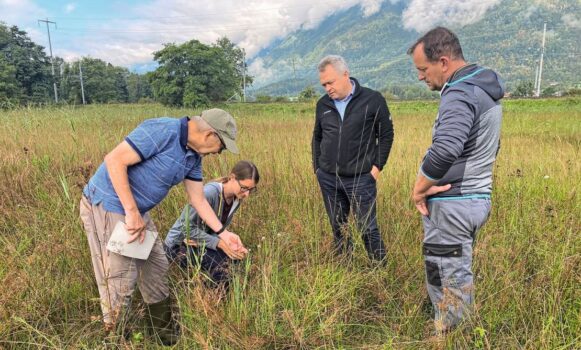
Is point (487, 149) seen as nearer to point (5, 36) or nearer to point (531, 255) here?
point (531, 255)

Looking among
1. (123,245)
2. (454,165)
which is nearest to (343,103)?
(454,165)

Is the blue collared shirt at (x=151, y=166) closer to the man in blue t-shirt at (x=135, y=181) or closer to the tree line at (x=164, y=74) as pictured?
the man in blue t-shirt at (x=135, y=181)

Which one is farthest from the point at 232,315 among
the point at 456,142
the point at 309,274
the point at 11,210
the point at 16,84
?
the point at 16,84

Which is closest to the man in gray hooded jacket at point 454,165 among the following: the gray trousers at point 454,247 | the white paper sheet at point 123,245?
the gray trousers at point 454,247

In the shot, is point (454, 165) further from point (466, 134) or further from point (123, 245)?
point (123, 245)

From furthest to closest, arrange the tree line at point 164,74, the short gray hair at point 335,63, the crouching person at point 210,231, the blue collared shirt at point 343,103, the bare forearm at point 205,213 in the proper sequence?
the tree line at point 164,74 → the blue collared shirt at point 343,103 → the short gray hair at point 335,63 → the crouching person at point 210,231 → the bare forearm at point 205,213

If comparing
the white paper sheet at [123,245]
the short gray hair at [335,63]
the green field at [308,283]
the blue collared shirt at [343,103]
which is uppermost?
the short gray hair at [335,63]

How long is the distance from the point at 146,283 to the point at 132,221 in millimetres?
468

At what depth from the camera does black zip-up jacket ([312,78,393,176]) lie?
2604 millimetres

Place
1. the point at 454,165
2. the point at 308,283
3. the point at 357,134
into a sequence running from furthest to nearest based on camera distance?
1. the point at 357,134
2. the point at 308,283
3. the point at 454,165

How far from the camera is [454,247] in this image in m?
1.63

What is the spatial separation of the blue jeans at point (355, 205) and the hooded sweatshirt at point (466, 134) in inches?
35.7

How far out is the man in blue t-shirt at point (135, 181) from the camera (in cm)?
163

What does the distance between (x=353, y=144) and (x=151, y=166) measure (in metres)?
1.52
